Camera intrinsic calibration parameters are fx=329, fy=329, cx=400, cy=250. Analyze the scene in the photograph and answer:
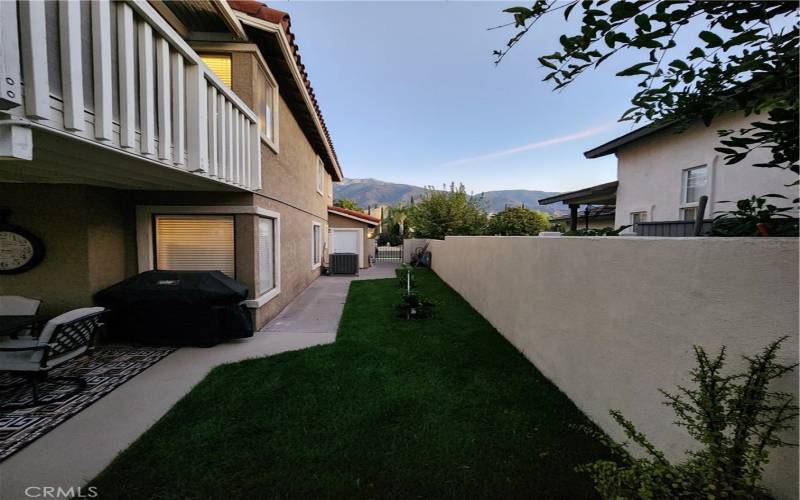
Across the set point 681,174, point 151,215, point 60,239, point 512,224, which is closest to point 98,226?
point 60,239

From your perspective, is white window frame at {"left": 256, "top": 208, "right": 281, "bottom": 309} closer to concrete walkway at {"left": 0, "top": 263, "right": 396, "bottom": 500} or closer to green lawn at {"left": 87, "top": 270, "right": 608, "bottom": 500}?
concrete walkway at {"left": 0, "top": 263, "right": 396, "bottom": 500}

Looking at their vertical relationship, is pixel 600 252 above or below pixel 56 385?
above

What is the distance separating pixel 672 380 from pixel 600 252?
129 cm

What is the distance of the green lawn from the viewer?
248cm

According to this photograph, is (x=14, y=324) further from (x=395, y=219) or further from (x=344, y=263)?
(x=395, y=219)

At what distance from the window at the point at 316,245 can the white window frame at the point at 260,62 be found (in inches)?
224

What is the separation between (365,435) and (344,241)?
49.3ft

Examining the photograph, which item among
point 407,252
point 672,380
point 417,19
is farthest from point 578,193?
point 407,252

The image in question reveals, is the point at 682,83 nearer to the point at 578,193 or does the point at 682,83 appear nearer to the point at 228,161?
the point at 228,161

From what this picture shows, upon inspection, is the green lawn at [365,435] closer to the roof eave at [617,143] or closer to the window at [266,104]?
the window at [266,104]

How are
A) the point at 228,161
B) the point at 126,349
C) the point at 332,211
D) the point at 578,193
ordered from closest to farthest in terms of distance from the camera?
the point at 228,161 → the point at 126,349 → the point at 578,193 → the point at 332,211

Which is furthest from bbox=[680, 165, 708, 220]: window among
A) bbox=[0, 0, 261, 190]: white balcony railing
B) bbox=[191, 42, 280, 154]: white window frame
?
bbox=[0, 0, 261, 190]: white balcony railing

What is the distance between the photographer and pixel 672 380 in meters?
2.28

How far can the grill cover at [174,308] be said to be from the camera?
16.9 ft
